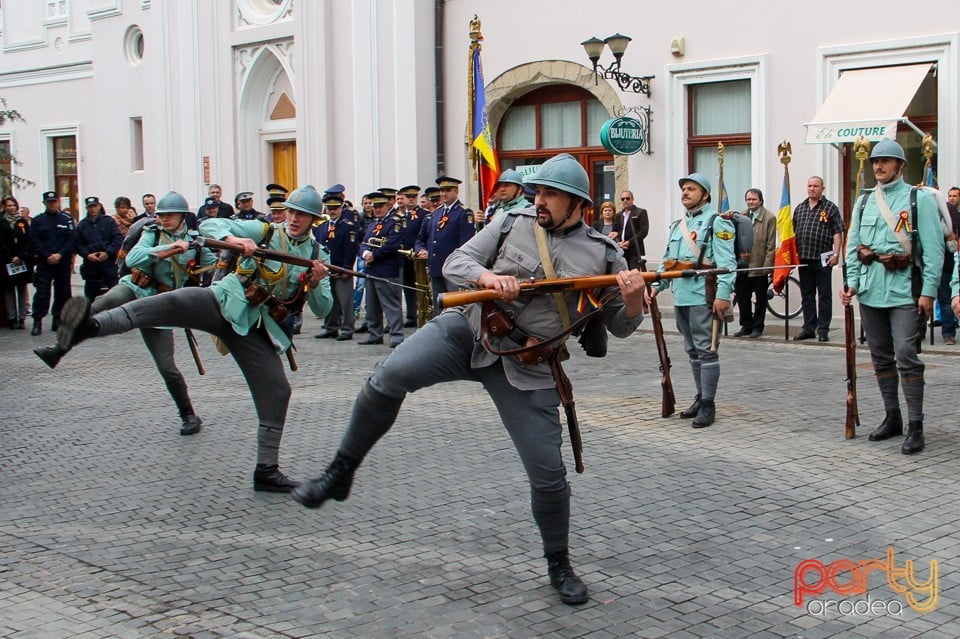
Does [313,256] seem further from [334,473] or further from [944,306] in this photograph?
[944,306]

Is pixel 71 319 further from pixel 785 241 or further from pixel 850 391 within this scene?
pixel 785 241

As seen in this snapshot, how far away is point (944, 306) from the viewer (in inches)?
542

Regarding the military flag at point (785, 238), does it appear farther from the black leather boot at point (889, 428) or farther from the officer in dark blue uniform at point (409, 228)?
the black leather boot at point (889, 428)

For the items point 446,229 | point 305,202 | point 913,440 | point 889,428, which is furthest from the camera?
point 446,229

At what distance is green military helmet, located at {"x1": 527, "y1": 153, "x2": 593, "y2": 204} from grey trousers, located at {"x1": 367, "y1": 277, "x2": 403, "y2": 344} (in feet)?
29.7

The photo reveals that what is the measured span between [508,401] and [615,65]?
45.2 feet

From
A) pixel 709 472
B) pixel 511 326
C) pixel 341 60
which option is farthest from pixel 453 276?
pixel 341 60

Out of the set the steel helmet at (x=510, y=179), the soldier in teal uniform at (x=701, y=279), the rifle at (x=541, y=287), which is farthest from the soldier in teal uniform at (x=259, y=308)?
the steel helmet at (x=510, y=179)

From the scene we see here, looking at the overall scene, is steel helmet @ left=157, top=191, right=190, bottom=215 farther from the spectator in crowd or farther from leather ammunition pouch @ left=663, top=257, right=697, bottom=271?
the spectator in crowd

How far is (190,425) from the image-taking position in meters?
8.78

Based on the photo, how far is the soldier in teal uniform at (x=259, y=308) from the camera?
6.78 metres

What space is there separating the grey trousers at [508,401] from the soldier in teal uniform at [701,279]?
371 cm

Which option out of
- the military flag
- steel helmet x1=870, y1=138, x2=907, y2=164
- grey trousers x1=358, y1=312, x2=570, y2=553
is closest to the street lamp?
the military flag

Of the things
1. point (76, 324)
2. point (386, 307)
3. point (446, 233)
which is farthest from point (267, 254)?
point (446, 233)
